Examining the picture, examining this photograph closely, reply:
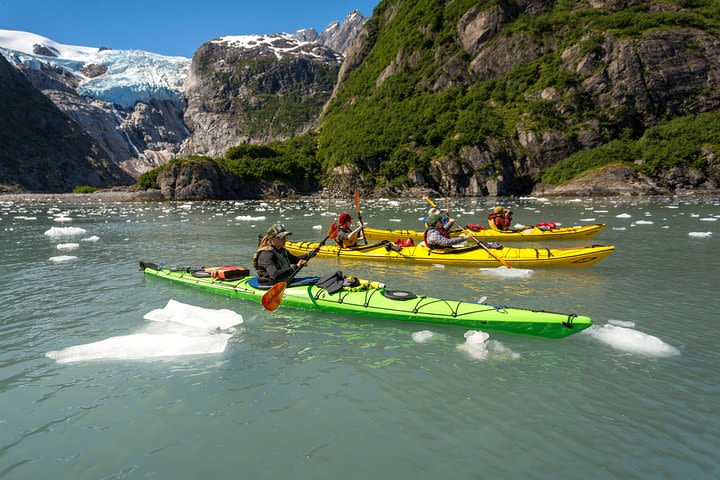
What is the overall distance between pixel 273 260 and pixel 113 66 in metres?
192

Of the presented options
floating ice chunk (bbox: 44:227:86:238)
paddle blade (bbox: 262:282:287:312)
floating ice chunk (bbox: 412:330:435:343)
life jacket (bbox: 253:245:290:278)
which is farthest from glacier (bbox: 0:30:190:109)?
floating ice chunk (bbox: 412:330:435:343)

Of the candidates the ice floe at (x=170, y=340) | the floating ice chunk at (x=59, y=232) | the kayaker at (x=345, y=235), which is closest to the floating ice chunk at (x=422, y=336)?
the ice floe at (x=170, y=340)

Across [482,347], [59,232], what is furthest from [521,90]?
[482,347]

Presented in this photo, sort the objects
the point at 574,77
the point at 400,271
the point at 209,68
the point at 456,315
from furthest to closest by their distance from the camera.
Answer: the point at 209,68, the point at 574,77, the point at 400,271, the point at 456,315

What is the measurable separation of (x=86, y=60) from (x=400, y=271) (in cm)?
19970

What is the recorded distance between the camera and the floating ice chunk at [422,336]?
5.59 metres

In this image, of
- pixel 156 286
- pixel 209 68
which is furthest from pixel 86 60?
pixel 156 286

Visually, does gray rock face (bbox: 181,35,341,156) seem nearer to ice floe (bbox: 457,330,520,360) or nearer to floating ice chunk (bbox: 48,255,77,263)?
floating ice chunk (bbox: 48,255,77,263)

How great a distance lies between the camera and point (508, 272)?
948 centimetres

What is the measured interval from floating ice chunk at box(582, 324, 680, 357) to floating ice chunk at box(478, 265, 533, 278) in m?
3.86

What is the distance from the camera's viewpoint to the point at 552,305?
697cm

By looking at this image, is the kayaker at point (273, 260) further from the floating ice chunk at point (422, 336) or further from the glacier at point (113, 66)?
the glacier at point (113, 66)

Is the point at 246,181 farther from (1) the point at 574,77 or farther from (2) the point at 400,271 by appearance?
(2) the point at 400,271

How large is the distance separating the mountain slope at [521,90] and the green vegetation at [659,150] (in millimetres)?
854
